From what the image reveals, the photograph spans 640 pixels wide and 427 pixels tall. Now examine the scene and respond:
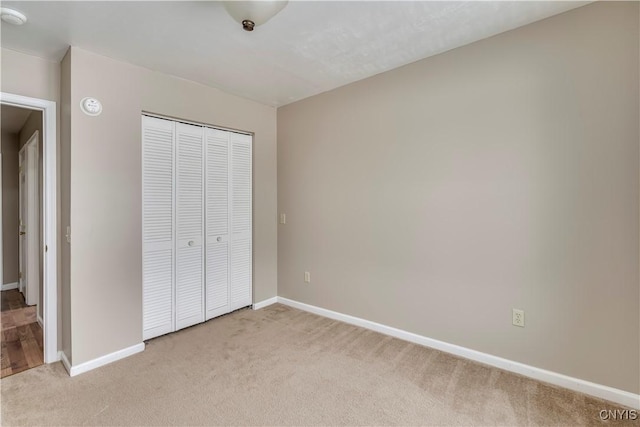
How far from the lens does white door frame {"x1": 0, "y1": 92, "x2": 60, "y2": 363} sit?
2.40 m

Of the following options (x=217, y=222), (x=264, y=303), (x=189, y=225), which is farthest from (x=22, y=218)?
(x=264, y=303)

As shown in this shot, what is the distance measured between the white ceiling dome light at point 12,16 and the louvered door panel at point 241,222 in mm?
1744

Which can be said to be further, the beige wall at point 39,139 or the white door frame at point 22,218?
the white door frame at point 22,218

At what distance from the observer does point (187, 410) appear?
6.09 feet

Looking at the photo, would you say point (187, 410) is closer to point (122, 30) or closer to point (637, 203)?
point (122, 30)

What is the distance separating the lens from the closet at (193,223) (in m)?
2.78

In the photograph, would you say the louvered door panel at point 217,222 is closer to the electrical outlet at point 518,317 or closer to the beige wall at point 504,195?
the beige wall at point 504,195

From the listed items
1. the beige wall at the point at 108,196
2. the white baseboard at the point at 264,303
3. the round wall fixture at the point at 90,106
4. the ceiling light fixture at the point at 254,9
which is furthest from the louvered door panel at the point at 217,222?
the ceiling light fixture at the point at 254,9

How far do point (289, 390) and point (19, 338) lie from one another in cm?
268

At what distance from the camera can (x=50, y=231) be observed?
2438mm

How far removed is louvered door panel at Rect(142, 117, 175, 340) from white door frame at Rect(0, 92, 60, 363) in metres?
0.61

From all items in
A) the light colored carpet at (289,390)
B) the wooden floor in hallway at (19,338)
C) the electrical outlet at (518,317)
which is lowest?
the light colored carpet at (289,390)

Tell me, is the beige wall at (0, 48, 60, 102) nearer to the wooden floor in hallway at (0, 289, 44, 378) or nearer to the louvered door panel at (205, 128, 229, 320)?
the louvered door panel at (205, 128, 229, 320)

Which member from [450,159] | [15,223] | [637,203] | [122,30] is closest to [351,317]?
[450,159]
